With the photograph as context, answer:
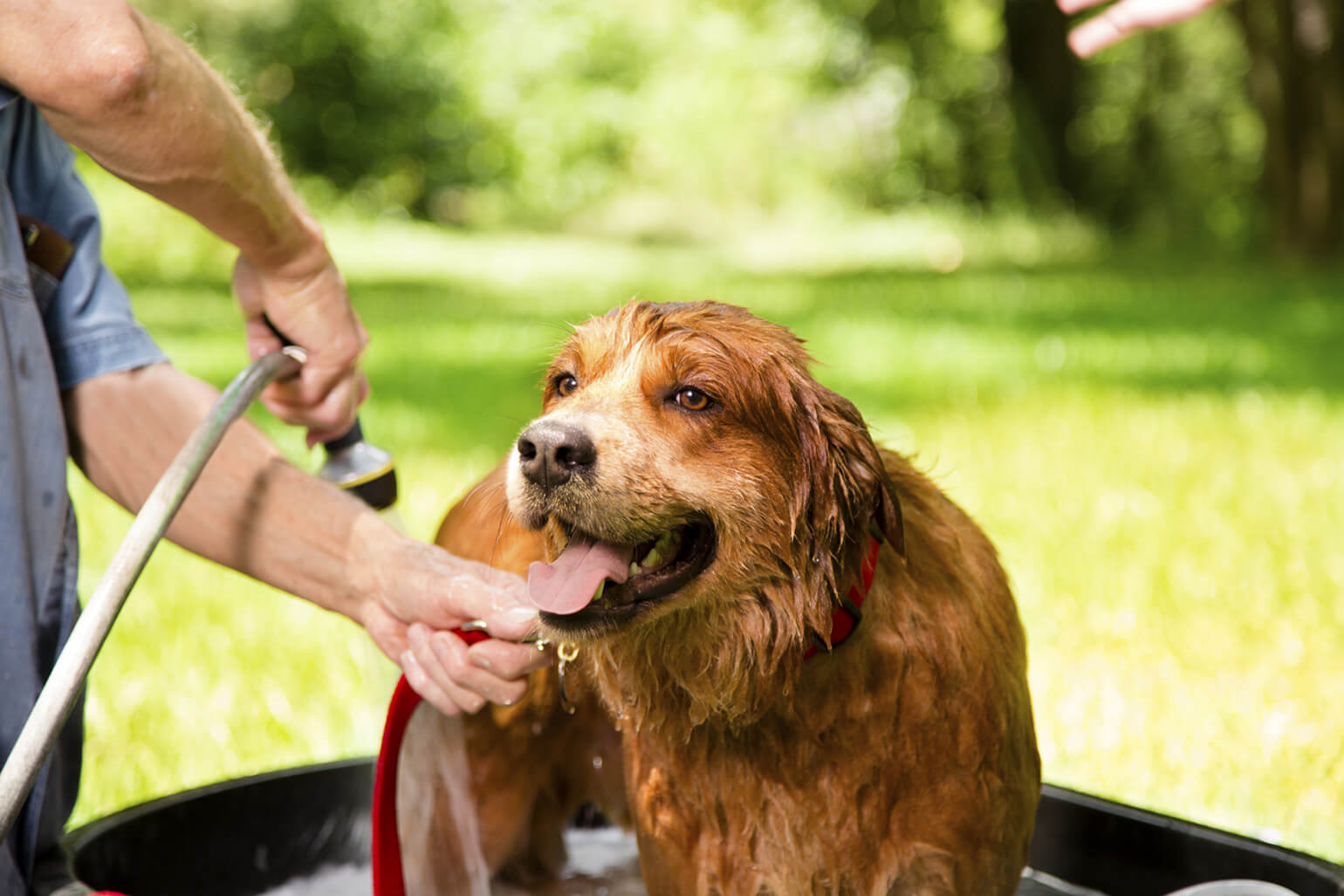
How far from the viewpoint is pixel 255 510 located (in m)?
3.11

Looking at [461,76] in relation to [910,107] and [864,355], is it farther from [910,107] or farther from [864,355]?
[864,355]

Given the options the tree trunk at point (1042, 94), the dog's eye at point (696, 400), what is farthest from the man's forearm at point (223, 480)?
the tree trunk at point (1042, 94)

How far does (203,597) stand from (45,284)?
3.20 m

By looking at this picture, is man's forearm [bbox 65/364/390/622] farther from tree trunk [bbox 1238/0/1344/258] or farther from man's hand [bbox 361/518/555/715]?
tree trunk [bbox 1238/0/1344/258]

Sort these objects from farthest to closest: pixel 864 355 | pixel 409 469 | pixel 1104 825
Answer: pixel 864 355 → pixel 409 469 → pixel 1104 825

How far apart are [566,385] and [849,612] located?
65cm

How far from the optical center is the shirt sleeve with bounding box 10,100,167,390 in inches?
120

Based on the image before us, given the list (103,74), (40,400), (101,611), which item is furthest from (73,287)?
(101,611)

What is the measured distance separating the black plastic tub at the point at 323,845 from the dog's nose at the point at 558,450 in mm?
1451

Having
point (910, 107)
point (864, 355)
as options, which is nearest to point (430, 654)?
A: point (864, 355)

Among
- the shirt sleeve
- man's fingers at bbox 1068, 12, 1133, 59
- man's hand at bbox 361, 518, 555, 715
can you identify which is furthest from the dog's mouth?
the shirt sleeve

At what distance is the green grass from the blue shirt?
0.97 meters

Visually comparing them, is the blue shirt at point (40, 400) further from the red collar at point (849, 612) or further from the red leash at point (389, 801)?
the red collar at point (849, 612)

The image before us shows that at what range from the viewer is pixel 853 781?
2.49 m
